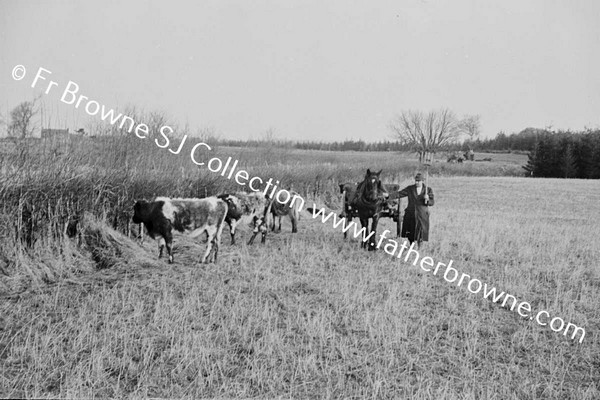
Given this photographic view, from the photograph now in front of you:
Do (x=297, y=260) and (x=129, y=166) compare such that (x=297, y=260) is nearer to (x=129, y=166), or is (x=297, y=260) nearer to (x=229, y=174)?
(x=129, y=166)

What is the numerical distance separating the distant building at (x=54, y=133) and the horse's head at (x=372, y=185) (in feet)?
20.2

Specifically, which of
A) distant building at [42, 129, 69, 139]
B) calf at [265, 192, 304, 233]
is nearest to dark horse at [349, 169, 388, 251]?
calf at [265, 192, 304, 233]

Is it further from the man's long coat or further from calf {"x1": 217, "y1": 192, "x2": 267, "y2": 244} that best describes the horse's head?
calf {"x1": 217, "y1": 192, "x2": 267, "y2": 244}

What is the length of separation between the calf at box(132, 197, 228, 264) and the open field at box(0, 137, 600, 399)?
63 centimetres

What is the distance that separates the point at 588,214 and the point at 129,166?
58.8 ft

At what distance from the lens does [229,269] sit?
310 inches

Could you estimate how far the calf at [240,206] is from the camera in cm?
919

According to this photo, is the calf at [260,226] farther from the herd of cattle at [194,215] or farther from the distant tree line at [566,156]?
the distant tree line at [566,156]

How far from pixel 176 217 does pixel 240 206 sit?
222cm

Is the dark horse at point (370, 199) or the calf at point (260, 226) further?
the calf at point (260, 226)

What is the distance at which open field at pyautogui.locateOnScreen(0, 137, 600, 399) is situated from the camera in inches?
161

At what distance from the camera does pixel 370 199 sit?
9594 millimetres

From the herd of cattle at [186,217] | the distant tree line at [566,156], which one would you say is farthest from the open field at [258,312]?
the distant tree line at [566,156]

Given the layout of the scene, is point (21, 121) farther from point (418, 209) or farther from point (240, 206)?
point (418, 209)
